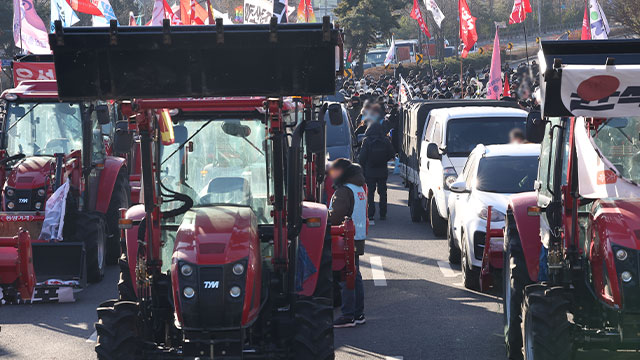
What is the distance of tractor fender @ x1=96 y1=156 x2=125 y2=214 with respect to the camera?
14133 mm

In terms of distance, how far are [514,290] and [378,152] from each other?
32.4 feet

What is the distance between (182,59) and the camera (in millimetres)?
6930

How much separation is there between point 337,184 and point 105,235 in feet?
14.3

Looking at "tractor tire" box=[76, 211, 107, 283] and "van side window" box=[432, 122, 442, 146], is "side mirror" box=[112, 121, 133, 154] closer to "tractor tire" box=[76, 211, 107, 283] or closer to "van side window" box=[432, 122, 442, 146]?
"tractor tire" box=[76, 211, 107, 283]

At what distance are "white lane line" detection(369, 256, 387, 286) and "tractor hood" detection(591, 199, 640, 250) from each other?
17.9 feet

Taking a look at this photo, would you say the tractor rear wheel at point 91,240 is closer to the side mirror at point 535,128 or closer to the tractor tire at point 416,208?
the tractor tire at point 416,208

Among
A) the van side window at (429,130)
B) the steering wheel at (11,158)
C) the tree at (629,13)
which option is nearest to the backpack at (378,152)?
the van side window at (429,130)

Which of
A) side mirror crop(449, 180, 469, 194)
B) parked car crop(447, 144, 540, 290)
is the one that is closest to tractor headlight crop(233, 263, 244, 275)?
parked car crop(447, 144, 540, 290)

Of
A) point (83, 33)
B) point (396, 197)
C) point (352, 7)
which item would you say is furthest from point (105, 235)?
point (352, 7)

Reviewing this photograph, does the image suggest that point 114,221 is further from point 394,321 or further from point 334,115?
point 394,321

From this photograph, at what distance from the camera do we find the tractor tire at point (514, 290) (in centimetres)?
844

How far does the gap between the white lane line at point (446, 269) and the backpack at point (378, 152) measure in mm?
4413

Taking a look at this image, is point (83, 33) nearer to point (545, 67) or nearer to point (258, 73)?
point (258, 73)

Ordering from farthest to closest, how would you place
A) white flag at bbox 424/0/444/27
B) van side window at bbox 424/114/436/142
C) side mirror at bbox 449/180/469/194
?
white flag at bbox 424/0/444/27 < van side window at bbox 424/114/436/142 < side mirror at bbox 449/180/469/194
